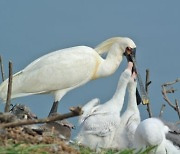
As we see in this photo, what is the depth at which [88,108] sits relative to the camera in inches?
336

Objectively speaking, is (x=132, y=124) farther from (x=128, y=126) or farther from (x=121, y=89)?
(x=121, y=89)

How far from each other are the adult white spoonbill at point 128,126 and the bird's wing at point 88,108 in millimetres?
372

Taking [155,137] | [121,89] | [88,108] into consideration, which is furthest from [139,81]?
[155,137]

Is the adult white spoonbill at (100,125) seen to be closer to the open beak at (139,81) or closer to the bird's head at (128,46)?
the open beak at (139,81)

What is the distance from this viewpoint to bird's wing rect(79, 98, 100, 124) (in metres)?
8.43

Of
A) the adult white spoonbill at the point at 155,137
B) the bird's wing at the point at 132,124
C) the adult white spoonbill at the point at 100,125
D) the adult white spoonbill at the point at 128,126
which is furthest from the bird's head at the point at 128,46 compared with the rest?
the adult white spoonbill at the point at 155,137

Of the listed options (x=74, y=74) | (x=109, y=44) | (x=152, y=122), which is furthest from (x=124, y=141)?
(x=109, y=44)

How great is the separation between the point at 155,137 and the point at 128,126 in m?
1.63

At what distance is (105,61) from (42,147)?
22.8ft

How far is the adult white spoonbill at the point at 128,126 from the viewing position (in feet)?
27.1

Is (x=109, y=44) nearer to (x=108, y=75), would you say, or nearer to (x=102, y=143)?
(x=108, y=75)

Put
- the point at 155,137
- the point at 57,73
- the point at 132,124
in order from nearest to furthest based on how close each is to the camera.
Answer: the point at 155,137 → the point at 132,124 → the point at 57,73

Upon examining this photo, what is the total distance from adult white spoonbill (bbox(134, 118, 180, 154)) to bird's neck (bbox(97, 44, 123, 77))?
174 inches

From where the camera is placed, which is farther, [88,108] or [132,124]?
[88,108]
